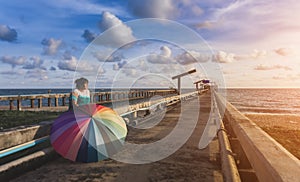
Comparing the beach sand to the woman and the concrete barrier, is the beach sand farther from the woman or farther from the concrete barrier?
the concrete barrier

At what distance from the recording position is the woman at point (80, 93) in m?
6.41

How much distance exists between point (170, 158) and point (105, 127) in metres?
1.70

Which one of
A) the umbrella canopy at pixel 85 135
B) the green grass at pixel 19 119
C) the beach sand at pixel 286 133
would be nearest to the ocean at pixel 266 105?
the beach sand at pixel 286 133

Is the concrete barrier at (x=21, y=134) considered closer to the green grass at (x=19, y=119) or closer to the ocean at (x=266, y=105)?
the green grass at (x=19, y=119)

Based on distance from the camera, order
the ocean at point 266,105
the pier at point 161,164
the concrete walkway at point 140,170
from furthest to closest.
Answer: the ocean at point 266,105, the concrete walkway at point 140,170, the pier at point 161,164

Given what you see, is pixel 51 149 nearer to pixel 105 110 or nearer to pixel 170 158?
pixel 105 110

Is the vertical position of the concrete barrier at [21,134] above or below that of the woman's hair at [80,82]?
below

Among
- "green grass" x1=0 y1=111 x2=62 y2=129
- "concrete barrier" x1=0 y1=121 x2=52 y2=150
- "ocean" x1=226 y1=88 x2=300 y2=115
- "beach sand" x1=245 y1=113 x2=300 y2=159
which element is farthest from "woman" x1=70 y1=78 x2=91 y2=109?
"ocean" x1=226 y1=88 x2=300 y2=115

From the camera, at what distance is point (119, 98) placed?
3697 centimetres

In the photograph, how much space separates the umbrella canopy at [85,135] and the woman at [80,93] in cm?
52

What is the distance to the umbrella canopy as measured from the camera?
5434mm

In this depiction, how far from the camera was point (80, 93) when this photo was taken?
262 inches

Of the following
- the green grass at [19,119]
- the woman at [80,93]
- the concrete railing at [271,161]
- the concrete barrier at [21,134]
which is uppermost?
Result: the woman at [80,93]

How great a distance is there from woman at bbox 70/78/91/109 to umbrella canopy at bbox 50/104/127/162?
0.52m
